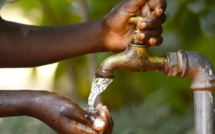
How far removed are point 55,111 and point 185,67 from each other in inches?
16.5

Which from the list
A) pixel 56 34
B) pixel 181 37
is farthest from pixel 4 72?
pixel 56 34

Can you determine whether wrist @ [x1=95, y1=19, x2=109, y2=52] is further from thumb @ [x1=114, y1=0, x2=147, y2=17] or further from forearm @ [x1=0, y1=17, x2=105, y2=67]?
thumb @ [x1=114, y1=0, x2=147, y2=17]

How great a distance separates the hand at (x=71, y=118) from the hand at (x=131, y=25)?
0.30 m

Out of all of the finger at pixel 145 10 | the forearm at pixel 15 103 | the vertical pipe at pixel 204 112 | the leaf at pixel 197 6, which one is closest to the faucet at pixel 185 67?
the vertical pipe at pixel 204 112

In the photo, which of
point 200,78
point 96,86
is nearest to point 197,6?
point 200,78

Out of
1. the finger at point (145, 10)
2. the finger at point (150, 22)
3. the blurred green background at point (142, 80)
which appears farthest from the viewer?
the blurred green background at point (142, 80)

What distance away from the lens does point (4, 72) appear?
4.19 meters

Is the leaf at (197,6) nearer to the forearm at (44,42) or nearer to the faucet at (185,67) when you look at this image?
the forearm at (44,42)

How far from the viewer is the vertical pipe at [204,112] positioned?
1154 mm

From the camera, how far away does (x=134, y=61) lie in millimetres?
1169

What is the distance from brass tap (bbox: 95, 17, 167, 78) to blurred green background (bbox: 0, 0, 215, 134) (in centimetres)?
112

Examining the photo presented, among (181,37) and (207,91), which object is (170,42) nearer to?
(181,37)

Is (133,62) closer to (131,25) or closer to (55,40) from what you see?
(131,25)

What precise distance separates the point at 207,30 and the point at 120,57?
1256mm
